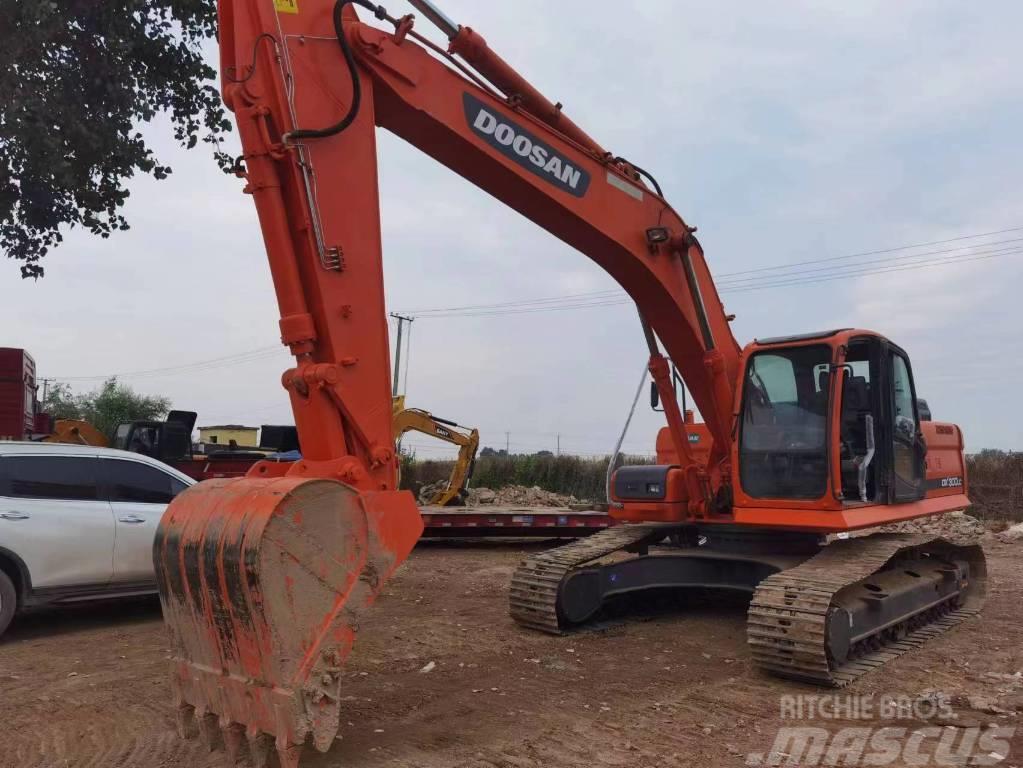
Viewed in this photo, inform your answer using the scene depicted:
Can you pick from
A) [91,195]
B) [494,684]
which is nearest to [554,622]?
[494,684]

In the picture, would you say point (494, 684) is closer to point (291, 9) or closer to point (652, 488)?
point (652, 488)

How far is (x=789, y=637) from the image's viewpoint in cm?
569

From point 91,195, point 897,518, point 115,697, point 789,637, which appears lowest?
point 115,697

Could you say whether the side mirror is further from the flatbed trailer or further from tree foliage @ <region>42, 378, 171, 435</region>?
tree foliage @ <region>42, 378, 171, 435</region>

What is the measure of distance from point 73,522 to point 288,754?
4880mm

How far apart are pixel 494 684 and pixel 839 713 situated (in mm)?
2144

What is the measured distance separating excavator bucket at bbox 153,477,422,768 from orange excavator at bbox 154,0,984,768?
0.5 inches

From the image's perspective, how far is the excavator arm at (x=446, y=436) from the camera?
17266 millimetres

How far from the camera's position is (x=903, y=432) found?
753 centimetres

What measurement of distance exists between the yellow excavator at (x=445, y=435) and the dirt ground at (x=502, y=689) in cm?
873

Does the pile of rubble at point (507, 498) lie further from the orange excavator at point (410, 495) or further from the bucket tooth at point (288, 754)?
the bucket tooth at point (288, 754)

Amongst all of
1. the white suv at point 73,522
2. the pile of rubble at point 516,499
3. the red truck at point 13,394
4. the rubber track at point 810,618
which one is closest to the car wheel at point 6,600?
the white suv at point 73,522

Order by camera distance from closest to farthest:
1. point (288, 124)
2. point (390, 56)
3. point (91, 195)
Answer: point (288, 124)
point (390, 56)
point (91, 195)

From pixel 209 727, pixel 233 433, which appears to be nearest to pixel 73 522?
pixel 209 727
